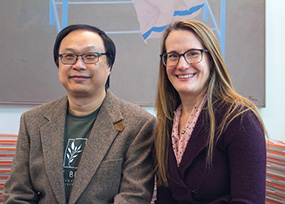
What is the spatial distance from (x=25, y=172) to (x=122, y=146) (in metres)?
0.50

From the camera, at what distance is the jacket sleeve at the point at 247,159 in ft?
3.19

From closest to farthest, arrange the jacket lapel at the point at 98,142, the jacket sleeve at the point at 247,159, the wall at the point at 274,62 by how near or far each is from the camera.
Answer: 1. the jacket sleeve at the point at 247,159
2. the jacket lapel at the point at 98,142
3. the wall at the point at 274,62

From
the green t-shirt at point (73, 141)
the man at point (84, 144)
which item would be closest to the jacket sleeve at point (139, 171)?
the man at point (84, 144)

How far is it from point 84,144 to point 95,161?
0.12 m

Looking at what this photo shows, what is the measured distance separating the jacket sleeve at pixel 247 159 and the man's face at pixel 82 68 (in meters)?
0.67

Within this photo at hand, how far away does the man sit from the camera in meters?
1.26

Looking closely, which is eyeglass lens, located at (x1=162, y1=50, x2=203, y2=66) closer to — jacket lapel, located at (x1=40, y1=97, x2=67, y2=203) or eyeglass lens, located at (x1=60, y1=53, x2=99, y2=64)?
eyeglass lens, located at (x1=60, y1=53, x2=99, y2=64)

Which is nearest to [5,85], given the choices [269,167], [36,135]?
[36,135]

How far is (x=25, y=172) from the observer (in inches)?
52.6

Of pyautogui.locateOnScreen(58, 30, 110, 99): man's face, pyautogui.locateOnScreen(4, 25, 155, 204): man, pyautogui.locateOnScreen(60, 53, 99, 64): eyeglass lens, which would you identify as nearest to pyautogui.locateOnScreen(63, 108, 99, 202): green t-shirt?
pyautogui.locateOnScreen(4, 25, 155, 204): man

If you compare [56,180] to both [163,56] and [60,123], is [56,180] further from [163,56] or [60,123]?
[163,56]

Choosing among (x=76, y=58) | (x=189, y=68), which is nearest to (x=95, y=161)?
(x=76, y=58)

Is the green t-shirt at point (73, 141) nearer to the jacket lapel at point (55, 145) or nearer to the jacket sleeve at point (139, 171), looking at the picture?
the jacket lapel at point (55, 145)

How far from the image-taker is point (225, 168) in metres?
1.07
